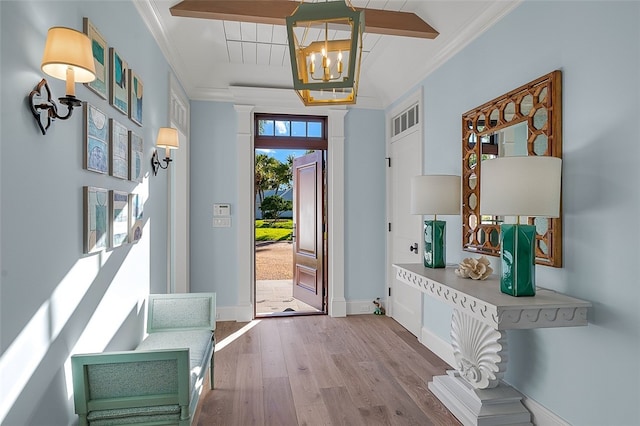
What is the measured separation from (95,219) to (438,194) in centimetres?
221

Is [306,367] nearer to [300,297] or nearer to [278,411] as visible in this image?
[278,411]

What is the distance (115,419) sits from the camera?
1.53 metres

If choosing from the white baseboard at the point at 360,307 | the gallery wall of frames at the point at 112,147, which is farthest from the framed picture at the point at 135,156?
the white baseboard at the point at 360,307

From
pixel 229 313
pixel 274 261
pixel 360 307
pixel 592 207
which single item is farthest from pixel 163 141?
pixel 274 261

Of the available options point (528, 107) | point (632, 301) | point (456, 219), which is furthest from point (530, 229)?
point (456, 219)

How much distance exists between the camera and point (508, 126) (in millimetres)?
2348

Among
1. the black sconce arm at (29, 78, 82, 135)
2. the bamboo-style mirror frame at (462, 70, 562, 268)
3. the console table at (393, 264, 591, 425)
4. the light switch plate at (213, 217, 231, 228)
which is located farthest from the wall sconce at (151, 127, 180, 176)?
the bamboo-style mirror frame at (462, 70, 562, 268)

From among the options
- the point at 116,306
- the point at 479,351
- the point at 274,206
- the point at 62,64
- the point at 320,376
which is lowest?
the point at 320,376

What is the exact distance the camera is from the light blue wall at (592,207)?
1620mm

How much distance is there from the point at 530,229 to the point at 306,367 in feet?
Result: 6.68

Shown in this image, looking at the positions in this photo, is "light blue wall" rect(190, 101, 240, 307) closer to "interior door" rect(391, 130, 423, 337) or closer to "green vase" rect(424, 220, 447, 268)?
"interior door" rect(391, 130, 423, 337)

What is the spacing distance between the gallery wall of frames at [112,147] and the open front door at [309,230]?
8.28 feet

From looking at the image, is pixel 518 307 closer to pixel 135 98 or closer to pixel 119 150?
pixel 119 150

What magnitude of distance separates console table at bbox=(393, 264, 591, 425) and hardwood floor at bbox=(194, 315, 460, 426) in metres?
0.17
